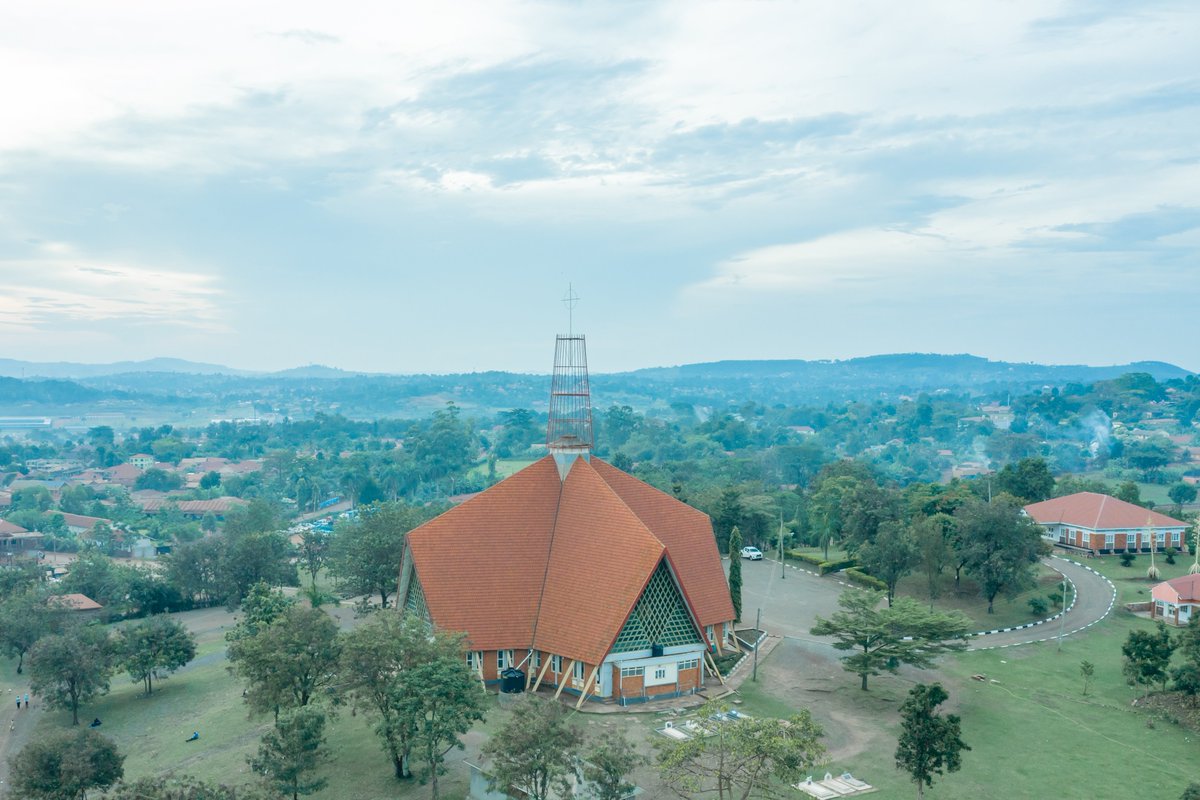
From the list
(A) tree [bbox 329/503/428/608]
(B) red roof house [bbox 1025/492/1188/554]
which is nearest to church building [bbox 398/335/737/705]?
(A) tree [bbox 329/503/428/608]

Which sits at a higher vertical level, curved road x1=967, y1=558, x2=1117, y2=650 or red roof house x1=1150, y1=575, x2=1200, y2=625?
red roof house x1=1150, y1=575, x2=1200, y2=625

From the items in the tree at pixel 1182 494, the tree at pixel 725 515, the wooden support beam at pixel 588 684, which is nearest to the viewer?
the wooden support beam at pixel 588 684

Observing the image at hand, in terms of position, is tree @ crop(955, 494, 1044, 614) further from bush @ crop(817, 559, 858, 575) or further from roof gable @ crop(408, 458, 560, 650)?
roof gable @ crop(408, 458, 560, 650)

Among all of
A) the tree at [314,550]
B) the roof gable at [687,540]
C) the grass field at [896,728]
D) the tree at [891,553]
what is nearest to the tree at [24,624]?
the grass field at [896,728]

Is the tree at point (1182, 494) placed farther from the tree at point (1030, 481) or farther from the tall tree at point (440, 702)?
the tall tree at point (440, 702)

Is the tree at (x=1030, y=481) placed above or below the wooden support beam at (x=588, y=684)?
above

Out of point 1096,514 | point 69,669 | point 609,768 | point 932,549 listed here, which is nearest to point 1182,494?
point 1096,514
